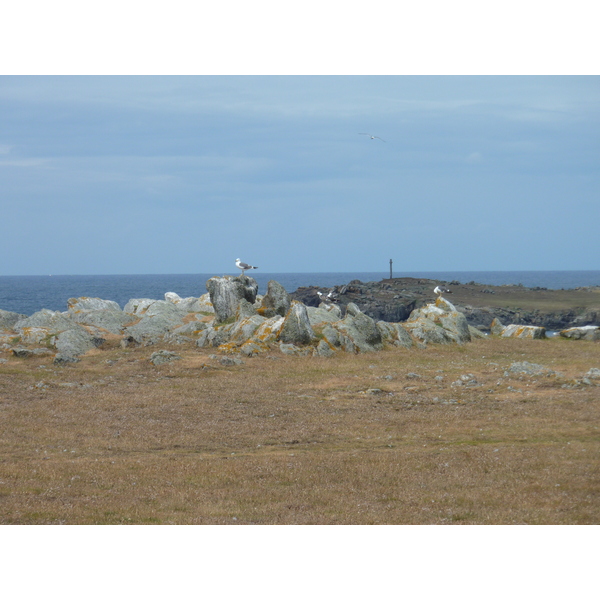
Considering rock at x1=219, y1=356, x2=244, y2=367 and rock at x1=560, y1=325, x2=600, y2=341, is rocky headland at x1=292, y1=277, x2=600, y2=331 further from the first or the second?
rock at x1=219, y1=356, x2=244, y2=367

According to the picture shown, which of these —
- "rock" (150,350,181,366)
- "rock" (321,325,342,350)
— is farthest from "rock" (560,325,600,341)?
"rock" (150,350,181,366)

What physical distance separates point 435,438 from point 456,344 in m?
29.8

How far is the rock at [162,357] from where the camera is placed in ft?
133

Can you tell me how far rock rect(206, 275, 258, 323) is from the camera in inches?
2061

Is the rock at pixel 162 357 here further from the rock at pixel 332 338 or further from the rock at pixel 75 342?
the rock at pixel 332 338

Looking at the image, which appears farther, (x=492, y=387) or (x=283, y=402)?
(x=492, y=387)

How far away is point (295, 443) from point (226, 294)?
31014 millimetres

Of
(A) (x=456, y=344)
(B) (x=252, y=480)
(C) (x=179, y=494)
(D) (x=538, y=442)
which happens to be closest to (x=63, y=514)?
(C) (x=179, y=494)

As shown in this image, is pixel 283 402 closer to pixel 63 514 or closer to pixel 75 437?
pixel 75 437

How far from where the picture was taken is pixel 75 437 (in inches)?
941

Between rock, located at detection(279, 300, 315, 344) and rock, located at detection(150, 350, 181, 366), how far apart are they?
861 cm

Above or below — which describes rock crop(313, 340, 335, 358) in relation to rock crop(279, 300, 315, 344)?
below

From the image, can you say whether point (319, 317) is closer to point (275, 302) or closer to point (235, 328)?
point (275, 302)

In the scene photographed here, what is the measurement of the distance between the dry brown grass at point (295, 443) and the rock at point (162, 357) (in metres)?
0.67
